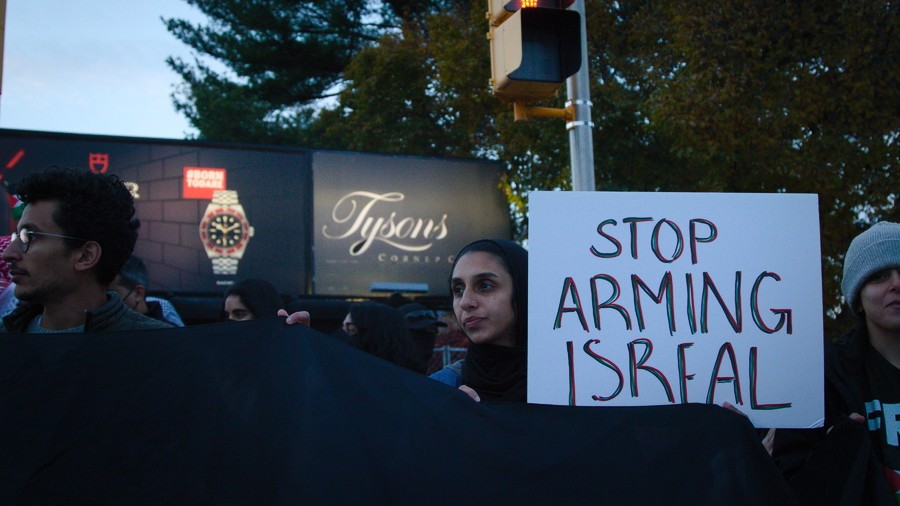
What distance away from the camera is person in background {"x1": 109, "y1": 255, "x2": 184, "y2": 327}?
190 inches

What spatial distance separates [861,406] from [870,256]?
486 mm

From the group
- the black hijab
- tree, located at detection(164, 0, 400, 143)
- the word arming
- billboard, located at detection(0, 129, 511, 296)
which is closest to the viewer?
the word arming

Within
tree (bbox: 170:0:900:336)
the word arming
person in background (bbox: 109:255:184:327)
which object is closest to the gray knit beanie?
the word arming

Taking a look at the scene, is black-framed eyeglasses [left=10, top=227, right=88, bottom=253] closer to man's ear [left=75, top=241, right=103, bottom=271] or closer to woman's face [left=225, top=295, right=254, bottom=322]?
man's ear [left=75, top=241, right=103, bottom=271]

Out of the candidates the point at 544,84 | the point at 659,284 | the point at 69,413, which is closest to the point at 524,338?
the point at 659,284

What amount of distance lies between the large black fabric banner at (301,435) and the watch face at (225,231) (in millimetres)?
8222

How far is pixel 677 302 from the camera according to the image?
95.3 inches

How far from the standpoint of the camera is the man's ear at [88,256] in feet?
8.75

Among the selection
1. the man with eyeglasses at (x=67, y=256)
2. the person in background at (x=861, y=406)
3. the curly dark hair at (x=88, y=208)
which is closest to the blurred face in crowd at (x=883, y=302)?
the person in background at (x=861, y=406)

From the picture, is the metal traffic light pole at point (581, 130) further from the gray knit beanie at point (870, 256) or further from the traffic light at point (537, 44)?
the gray knit beanie at point (870, 256)

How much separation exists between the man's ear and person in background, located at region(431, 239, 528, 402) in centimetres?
113

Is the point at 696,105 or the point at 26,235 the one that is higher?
the point at 696,105

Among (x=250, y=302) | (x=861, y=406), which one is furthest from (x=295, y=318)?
(x=250, y=302)

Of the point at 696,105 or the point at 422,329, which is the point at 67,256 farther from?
the point at 696,105
